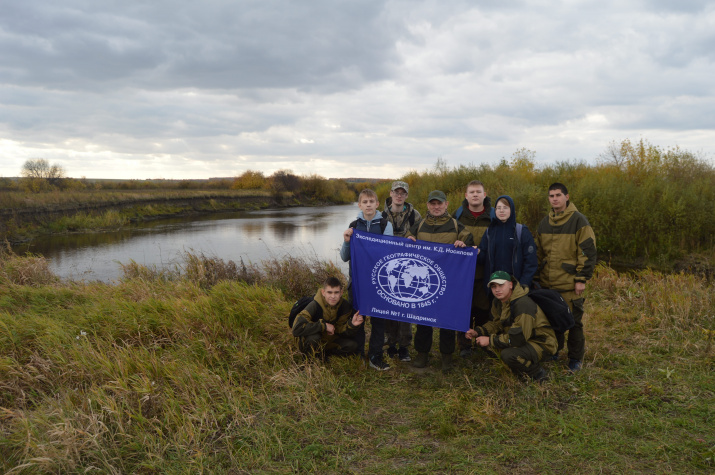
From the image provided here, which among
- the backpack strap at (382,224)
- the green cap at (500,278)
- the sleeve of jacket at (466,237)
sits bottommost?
the green cap at (500,278)

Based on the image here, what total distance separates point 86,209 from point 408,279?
33.2 m

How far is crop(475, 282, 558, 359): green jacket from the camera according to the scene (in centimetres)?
411

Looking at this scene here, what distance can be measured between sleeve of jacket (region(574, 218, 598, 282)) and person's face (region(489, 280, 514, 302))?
0.86 metres

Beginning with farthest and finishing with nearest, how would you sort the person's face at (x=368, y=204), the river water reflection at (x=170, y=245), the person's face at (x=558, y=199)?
1. the river water reflection at (x=170, y=245)
2. the person's face at (x=368, y=204)
3. the person's face at (x=558, y=199)

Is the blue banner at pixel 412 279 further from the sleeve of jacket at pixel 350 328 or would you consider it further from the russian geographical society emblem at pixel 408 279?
the sleeve of jacket at pixel 350 328

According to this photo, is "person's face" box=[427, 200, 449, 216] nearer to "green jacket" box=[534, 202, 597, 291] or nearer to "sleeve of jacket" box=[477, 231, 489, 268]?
"sleeve of jacket" box=[477, 231, 489, 268]

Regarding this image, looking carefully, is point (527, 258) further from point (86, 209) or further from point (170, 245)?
point (86, 209)

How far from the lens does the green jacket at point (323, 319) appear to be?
4.68 metres

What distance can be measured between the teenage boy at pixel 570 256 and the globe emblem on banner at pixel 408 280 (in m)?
1.34

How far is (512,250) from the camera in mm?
4578

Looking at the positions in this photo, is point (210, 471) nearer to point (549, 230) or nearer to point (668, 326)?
point (549, 230)

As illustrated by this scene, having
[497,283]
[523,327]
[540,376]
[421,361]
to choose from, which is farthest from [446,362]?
[497,283]

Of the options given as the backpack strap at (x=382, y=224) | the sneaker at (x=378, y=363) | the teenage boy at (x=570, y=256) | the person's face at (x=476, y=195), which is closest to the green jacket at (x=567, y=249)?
the teenage boy at (x=570, y=256)

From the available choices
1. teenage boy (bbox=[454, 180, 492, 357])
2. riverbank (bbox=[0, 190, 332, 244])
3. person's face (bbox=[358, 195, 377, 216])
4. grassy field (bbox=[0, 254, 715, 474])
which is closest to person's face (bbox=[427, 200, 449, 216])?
teenage boy (bbox=[454, 180, 492, 357])
